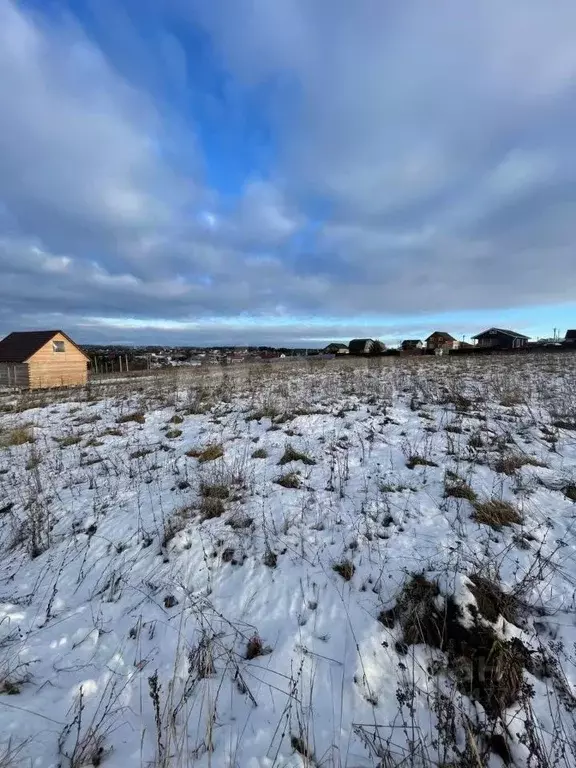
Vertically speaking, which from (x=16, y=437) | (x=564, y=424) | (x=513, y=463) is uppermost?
(x=564, y=424)

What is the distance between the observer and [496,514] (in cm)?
386

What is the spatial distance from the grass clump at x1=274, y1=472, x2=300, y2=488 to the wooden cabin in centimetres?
2813

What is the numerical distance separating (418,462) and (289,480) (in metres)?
1.94

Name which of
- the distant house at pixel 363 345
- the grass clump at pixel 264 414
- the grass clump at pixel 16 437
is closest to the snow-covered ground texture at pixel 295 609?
the grass clump at pixel 16 437

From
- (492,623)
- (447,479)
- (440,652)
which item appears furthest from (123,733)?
(447,479)

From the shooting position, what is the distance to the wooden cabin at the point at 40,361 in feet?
98.1

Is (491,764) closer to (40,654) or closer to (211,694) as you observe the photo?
(211,694)

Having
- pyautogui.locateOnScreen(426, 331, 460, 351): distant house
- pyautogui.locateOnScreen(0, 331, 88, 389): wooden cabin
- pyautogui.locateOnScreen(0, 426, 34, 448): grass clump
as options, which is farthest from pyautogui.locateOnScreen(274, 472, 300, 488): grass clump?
pyautogui.locateOnScreen(426, 331, 460, 351): distant house

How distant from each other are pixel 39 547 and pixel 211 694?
2.66m

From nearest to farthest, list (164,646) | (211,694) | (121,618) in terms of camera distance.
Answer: (211,694) < (164,646) < (121,618)

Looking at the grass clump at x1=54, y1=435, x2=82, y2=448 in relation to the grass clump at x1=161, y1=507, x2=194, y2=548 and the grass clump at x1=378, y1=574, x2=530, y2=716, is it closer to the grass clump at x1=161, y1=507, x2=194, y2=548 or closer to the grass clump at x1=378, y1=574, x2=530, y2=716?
the grass clump at x1=161, y1=507, x2=194, y2=548

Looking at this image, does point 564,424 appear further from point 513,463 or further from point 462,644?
point 462,644

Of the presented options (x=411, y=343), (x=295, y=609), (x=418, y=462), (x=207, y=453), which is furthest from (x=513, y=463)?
(x=411, y=343)

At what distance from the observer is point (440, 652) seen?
97.4 inches
